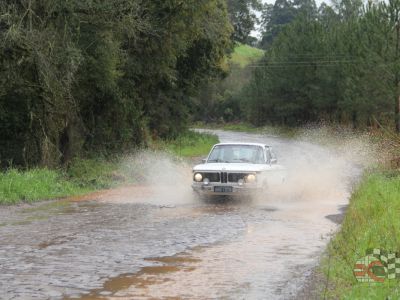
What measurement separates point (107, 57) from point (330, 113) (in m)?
50.4

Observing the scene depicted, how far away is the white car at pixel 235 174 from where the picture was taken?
17094 millimetres

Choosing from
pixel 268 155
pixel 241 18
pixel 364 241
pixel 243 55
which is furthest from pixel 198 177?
pixel 243 55

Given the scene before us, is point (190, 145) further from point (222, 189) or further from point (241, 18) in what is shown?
point (222, 189)

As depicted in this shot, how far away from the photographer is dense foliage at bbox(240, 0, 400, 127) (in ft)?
141

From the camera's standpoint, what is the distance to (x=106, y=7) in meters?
22.4

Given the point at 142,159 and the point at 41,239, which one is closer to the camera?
the point at 41,239

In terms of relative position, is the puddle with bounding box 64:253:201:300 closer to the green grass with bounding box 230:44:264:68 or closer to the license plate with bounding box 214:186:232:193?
the license plate with bounding box 214:186:232:193

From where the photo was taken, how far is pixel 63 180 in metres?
21.4

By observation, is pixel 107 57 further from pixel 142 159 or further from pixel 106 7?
pixel 142 159

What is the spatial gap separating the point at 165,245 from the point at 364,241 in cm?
332

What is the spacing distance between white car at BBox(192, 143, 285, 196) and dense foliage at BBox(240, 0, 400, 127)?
21374 mm

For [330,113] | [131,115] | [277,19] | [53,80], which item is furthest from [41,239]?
[277,19]

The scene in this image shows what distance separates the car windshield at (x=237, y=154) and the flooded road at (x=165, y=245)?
3.32ft

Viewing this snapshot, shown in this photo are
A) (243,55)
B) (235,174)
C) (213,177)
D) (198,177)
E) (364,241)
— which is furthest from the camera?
(243,55)
